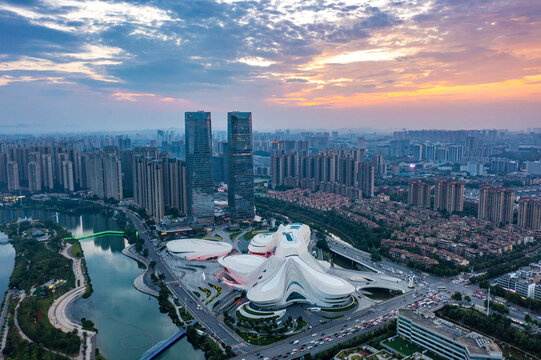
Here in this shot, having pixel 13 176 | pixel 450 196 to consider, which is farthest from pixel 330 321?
pixel 13 176

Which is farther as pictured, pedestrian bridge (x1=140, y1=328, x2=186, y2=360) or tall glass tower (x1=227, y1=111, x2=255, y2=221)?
tall glass tower (x1=227, y1=111, x2=255, y2=221)

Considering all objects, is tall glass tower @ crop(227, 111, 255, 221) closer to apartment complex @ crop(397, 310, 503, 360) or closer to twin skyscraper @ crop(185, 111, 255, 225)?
twin skyscraper @ crop(185, 111, 255, 225)

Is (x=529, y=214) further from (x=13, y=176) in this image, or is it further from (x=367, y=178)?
(x=13, y=176)

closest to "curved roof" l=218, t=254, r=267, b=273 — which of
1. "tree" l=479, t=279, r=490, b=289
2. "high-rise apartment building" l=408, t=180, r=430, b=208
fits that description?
"tree" l=479, t=279, r=490, b=289

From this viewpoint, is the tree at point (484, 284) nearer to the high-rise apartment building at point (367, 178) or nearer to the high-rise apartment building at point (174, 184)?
the high-rise apartment building at point (174, 184)

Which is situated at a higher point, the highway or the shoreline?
the highway
